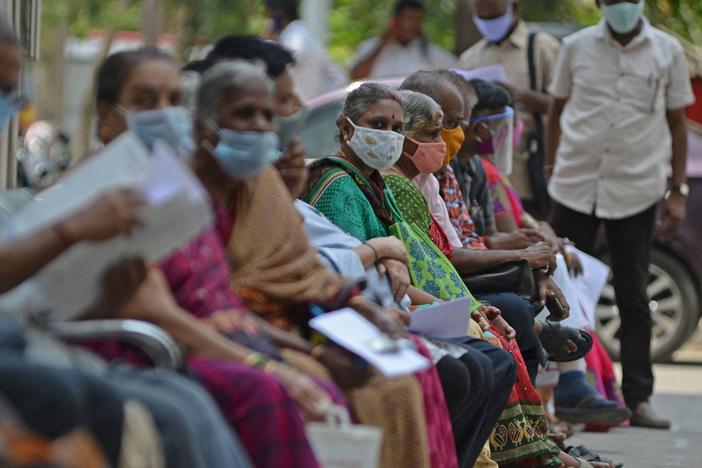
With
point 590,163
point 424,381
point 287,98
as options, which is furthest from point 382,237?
point 590,163

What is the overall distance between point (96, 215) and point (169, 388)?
415 mm

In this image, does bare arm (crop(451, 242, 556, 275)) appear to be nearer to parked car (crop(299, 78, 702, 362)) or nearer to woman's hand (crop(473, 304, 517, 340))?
woman's hand (crop(473, 304, 517, 340))

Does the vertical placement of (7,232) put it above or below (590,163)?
above

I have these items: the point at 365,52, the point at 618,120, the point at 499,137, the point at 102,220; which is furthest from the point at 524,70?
the point at 102,220

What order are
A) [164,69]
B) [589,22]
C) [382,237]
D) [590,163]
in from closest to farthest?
[164,69]
[382,237]
[590,163]
[589,22]

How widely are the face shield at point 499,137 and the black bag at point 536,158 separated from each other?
1498mm

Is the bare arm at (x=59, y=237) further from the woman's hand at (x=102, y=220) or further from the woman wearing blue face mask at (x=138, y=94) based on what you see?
the woman wearing blue face mask at (x=138, y=94)

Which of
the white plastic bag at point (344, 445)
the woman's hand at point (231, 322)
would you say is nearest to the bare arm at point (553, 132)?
the woman's hand at point (231, 322)

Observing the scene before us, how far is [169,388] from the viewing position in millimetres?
3848

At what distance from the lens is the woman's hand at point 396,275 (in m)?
5.78

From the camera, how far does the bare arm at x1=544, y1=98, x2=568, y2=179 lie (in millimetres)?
9498

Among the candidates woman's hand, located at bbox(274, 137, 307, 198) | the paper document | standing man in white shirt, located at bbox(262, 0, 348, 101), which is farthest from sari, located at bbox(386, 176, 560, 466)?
standing man in white shirt, located at bbox(262, 0, 348, 101)

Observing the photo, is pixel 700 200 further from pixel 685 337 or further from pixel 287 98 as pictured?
pixel 287 98

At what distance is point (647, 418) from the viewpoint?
29.9 feet
